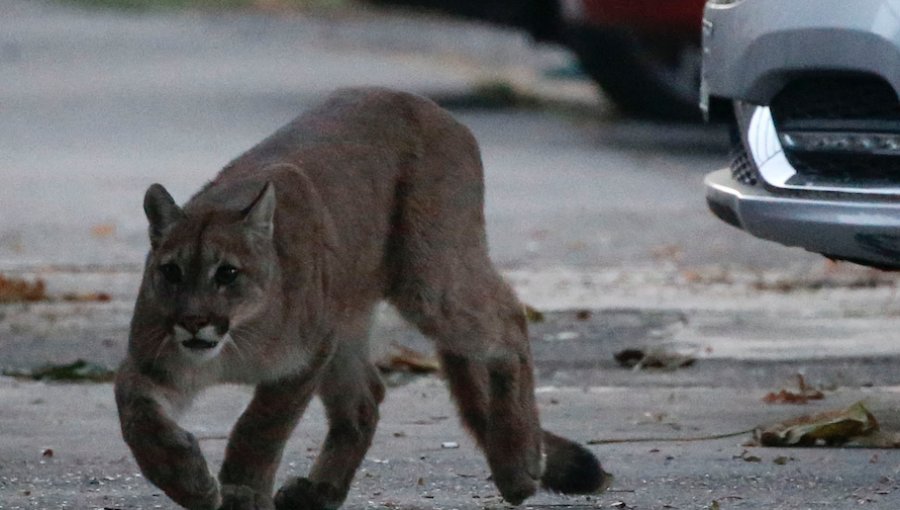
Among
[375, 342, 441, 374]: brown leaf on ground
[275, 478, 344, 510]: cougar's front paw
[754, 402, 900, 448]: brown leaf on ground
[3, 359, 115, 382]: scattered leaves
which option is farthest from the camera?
[375, 342, 441, 374]: brown leaf on ground

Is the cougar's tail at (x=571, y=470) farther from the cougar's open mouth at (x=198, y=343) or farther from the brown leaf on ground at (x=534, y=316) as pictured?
the brown leaf on ground at (x=534, y=316)

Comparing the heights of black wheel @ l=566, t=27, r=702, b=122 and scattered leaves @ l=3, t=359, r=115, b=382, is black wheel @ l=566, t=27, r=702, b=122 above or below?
below

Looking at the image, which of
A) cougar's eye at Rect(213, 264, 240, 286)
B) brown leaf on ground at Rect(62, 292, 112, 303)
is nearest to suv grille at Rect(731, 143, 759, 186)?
cougar's eye at Rect(213, 264, 240, 286)

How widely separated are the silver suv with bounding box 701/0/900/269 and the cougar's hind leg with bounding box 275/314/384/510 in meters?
1.12

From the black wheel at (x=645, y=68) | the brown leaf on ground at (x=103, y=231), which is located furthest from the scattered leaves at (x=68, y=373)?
the black wheel at (x=645, y=68)

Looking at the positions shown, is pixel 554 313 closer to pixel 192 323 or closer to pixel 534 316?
pixel 534 316

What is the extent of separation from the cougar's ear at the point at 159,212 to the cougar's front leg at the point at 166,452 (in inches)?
13.3

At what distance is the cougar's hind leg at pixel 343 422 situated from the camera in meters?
4.47

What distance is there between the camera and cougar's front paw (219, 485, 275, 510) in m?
4.13

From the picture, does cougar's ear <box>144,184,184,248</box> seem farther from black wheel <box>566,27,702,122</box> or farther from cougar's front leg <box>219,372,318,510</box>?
black wheel <box>566,27,702,122</box>

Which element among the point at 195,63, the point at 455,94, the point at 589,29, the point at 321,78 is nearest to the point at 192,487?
the point at 589,29

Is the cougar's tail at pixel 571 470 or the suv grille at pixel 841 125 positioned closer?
the cougar's tail at pixel 571 470

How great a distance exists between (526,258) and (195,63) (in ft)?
35.6

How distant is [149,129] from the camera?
13102 mm
